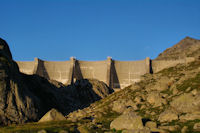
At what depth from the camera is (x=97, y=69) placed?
142 metres

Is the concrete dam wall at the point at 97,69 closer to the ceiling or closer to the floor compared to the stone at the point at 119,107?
closer to the ceiling

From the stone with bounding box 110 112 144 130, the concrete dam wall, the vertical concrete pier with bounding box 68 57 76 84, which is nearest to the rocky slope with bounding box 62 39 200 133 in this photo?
the stone with bounding box 110 112 144 130

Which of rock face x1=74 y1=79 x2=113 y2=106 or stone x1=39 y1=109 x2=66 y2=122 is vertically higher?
rock face x1=74 y1=79 x2=113 y2=106

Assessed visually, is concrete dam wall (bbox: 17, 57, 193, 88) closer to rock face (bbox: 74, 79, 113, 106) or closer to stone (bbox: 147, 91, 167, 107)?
rock face (bbox: 74, 79, 113, 106)

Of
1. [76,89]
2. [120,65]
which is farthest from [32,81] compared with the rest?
[120,65]

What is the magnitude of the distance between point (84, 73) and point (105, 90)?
18.7 meters

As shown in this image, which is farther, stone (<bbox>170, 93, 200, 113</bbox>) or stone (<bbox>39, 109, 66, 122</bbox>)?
stone (<bbox>39, 109, 66, 122</bbox>)

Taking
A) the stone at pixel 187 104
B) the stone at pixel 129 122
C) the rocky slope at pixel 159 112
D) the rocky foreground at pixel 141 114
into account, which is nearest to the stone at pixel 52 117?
the rocky foreground at pixel 141 114

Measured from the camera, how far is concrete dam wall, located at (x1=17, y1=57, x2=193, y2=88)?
135 m

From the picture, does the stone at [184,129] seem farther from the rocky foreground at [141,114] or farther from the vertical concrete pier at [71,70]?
the vertical concrete pier at [71,70]

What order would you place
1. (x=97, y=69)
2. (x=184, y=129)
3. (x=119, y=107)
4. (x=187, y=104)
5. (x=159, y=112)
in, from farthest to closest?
(x=97, y=69)
(x=119, y=107)
(x=159, y=112)
(x=187, y=104)
(x=184, y=129)

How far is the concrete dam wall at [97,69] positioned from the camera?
135375mm

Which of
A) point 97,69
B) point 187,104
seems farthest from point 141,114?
point 97,69

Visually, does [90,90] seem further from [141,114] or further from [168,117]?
[168,117]
